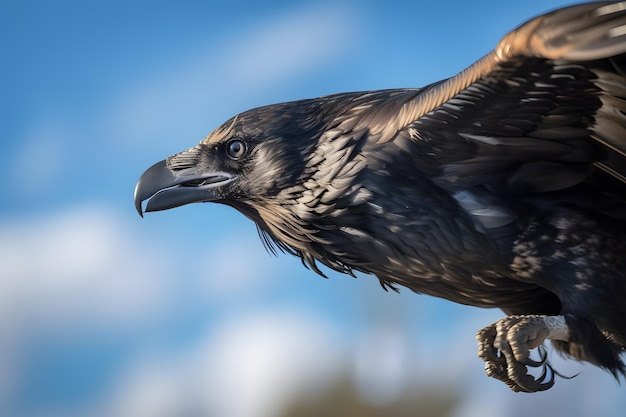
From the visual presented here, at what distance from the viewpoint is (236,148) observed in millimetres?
2447

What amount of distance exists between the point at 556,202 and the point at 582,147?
6.1 inches

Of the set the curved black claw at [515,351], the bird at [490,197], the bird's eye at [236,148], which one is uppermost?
the bird's eye at [236,148]

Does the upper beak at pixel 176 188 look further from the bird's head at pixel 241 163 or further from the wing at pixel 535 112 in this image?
the wing at pixel 535 112

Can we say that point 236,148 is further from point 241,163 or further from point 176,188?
point 176,188

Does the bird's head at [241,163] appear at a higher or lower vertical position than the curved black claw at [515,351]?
higher

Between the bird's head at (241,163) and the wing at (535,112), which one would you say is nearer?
the wing at (535,112)

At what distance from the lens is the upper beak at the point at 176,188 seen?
2.46 meters

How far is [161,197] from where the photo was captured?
2461 millimetres

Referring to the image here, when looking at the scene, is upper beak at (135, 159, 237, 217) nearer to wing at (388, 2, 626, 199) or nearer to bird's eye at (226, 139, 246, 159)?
bird's eye at (226, 139, 246, 159)

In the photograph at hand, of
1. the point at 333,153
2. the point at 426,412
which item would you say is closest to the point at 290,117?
the point at 333,153

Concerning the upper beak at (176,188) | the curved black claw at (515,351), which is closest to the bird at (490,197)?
the curved black claw at (515,351)

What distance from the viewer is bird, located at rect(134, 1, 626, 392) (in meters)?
2.02

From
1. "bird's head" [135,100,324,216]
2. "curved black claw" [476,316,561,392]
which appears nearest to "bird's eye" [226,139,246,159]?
"bird's head" [135,100,324,216]

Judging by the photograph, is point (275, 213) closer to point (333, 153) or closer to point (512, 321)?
point (333, 153)
